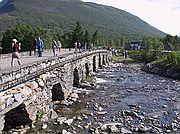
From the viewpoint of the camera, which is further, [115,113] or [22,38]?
[22,38]

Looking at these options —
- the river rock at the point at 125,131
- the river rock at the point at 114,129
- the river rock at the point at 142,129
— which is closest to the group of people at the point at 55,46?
the river rock at the point at 114,129

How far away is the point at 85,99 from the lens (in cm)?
3828

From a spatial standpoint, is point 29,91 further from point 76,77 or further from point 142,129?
point 76,77

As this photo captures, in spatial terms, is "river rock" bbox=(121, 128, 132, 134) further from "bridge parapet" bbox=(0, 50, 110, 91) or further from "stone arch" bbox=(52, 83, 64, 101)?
"stone arch" bbox=(52, 83, 64, 101)

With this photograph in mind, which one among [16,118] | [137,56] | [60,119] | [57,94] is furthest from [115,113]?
[137,56]

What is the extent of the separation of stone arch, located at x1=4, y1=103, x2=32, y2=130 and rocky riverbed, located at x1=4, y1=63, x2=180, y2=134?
32.6 inches

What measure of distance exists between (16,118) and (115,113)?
1019cm

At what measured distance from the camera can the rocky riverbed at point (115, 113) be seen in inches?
1018

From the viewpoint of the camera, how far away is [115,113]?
1235 inches

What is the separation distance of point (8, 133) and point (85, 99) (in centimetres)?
1613

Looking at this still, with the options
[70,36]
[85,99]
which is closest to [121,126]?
[85,99]

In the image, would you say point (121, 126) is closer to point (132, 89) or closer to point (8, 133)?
point (8, 133)

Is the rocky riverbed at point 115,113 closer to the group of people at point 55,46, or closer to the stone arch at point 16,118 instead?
the stone arch at point 16,118

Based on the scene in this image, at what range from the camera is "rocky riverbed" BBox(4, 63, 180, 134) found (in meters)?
25.9
